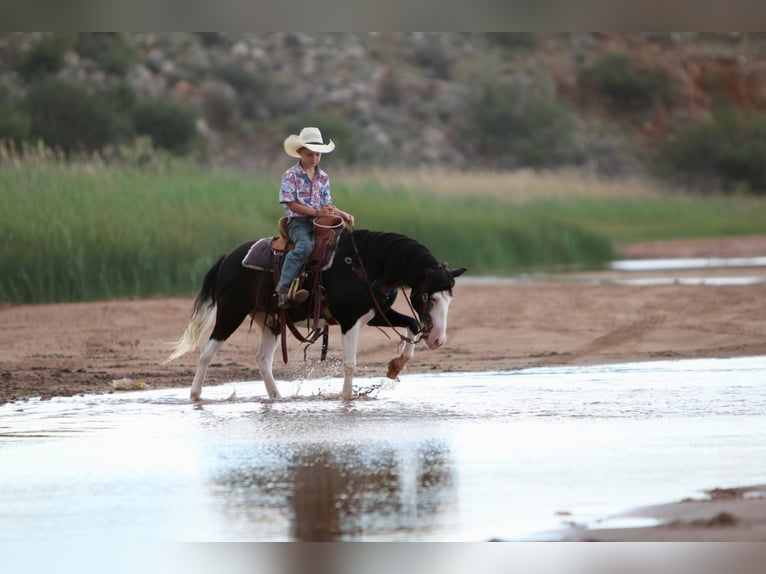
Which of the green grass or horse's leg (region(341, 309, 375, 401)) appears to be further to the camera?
the green grass

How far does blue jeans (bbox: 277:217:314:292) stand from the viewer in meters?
9.19

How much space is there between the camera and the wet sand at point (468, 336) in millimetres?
11617

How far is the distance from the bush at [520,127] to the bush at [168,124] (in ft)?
26.0

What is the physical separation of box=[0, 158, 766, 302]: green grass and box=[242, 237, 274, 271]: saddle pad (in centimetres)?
723

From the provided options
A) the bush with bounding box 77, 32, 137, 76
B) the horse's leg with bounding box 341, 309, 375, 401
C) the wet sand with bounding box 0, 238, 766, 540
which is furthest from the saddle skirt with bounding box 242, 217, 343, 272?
the bush with bounding box 77, 32, 137, 76

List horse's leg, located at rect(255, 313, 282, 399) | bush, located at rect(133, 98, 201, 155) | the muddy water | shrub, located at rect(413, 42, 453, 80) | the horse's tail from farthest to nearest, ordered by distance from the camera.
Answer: shrub, located at rect(413, 42, 453, 80)
bush, located at rect(133, 98, 201, 155)
the horse's tail
horse's leg, located at rect(255, 313, 282, 399)
the muddy water

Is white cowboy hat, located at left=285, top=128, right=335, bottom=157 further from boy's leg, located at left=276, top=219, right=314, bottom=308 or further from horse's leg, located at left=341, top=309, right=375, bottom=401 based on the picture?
horse's leg, located at left=341, top=309, right=375, bottom=401

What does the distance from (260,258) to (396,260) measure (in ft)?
3.11

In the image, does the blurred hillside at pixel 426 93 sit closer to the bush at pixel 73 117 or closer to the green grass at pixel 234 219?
the bush at pixel 73 117

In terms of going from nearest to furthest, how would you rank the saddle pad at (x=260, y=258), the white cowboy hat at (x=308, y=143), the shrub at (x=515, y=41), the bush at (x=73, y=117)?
the white cowboy hat at (x=308, y=143)
the saddle pad at (x=260, y=258)
the bush at (x=73, y=117)
the shrub at (x=515, y=41)

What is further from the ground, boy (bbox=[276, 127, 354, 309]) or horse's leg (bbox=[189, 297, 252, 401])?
boy (bbox=[276, 127, 354, 309])

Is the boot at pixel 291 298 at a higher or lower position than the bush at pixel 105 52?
lower

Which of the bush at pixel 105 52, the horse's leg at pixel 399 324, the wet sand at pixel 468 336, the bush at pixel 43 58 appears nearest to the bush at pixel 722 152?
the wet sand at pixel 468 336

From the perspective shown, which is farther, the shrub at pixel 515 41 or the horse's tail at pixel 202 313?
the shrub at pixel 515 41
